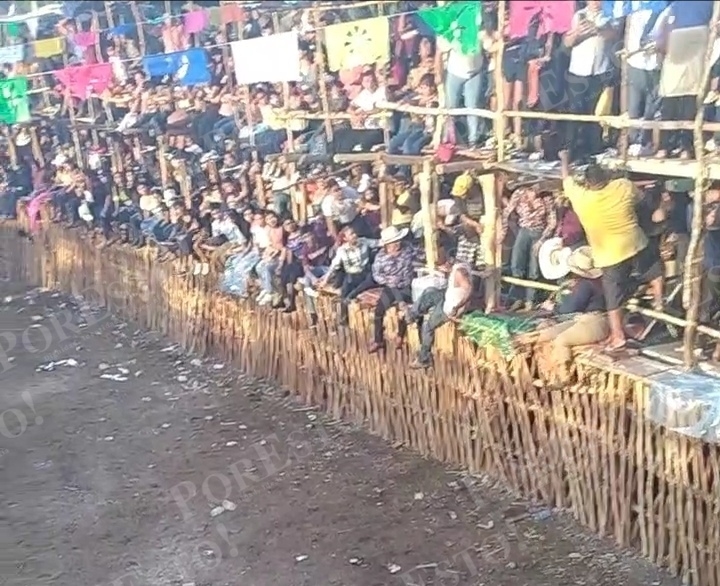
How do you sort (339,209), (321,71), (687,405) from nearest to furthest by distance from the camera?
1. (687,405)
2. (339,209)
3. (321,71)

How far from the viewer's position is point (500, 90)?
11.0 ft

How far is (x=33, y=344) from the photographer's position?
3111 millimetres

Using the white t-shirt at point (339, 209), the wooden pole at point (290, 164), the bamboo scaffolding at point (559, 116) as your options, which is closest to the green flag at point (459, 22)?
the bamboo scaffolding at point (559, 116)

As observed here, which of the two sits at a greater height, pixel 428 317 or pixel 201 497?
pixel 428 317

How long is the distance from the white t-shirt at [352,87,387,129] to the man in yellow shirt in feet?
3.66

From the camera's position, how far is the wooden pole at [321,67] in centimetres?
395

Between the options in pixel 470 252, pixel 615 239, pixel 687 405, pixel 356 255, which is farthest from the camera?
pixel 356 255

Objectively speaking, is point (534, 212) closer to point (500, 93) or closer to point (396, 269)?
point (500, 93)

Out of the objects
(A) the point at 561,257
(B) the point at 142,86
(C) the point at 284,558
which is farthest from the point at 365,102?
(C) the point at 284,558

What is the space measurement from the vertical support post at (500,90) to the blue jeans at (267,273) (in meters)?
1.04

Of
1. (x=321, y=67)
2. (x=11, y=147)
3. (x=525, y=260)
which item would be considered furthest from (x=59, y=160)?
(x=525, y=260)

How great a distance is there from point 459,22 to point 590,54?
426 millimetres

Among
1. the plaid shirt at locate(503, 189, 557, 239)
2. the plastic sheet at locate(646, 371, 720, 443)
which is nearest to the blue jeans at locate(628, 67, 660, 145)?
the plaid shirt at locate(503, 189, 557, 239)

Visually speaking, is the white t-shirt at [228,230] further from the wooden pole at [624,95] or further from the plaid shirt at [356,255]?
the wooden pole at [624,95]
